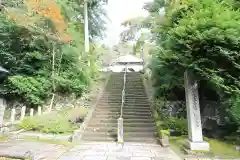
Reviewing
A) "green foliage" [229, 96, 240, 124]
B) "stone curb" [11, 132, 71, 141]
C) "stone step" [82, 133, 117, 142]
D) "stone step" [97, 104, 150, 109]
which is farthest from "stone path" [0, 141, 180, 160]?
"stone step" [97, 104, 150, 109]

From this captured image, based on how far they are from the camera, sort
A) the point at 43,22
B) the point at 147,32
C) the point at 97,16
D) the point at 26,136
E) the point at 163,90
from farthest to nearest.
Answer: the point at 97,16, the point at 147,32, the point at 43,22, the point at 163,90, the point at 26,136

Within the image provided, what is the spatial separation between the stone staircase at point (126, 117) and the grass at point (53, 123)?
2.54ft

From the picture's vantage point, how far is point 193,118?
281 inches

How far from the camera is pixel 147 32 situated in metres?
15.0

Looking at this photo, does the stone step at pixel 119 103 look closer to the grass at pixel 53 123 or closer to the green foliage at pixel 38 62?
the green foliage at pixel 38 62

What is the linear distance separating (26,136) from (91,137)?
2579 millimetres

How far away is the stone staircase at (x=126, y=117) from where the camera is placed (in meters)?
8.91

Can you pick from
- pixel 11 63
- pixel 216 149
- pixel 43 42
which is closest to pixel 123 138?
pixel 216 149

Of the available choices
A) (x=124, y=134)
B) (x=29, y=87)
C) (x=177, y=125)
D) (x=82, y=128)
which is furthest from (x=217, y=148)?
(x=29, y=87)

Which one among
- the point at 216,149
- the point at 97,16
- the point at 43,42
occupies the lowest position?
the point at 216,149

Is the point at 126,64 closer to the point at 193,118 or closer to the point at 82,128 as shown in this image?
the point at 82,128

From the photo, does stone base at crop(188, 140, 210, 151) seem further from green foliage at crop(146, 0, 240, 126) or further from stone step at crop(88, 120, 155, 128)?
stone step at crop(88, 120, 155, 128)

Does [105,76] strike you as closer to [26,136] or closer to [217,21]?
[26,136]

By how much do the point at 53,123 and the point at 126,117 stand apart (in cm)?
338
